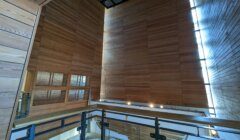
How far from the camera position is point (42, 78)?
150 inches

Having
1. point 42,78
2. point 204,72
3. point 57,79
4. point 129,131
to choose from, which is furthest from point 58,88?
point 204,72

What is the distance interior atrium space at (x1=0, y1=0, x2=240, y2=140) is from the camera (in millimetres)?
3051

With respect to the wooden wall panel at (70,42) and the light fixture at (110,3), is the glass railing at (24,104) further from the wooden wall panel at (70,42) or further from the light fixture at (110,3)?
the light fixture at (110,3)

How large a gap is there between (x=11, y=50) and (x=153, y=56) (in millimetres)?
4329

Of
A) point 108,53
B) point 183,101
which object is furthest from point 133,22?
point 183,101

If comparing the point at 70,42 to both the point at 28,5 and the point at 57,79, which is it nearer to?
the point at 57,79

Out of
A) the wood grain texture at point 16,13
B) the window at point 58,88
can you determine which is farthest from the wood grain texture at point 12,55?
the window at point 58,88

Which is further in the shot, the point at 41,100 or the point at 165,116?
the point at 41,100

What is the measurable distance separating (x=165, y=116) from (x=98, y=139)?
10.4ft

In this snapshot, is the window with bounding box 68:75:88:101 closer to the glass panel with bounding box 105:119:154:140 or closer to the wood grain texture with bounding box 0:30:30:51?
the glass panel with bounding box 105:119:154:140

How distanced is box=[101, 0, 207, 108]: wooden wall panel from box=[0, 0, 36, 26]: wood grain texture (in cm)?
412

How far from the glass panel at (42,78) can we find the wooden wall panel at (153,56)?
8.26 feet

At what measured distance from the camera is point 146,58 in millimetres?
4910

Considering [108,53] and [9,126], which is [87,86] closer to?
[108,53]
